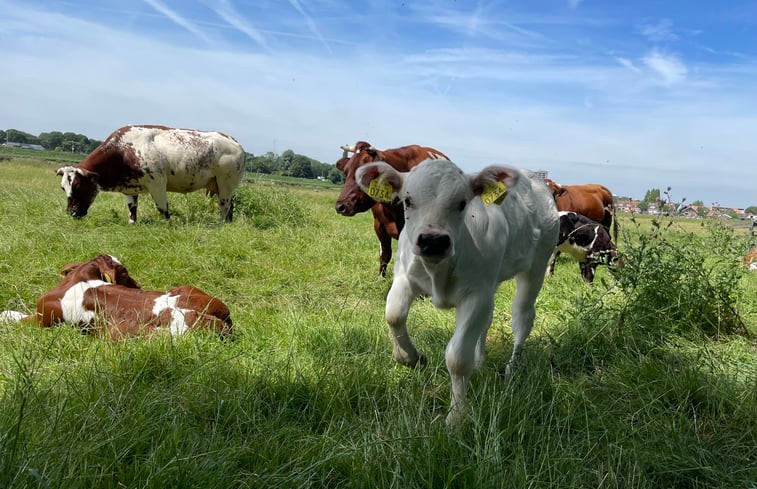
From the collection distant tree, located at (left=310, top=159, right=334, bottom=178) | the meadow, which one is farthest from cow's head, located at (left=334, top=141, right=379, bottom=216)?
distant tree, located at (left=310, top=159, right=334, bottom=178)

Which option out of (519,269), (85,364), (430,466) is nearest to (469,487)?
(430,466)

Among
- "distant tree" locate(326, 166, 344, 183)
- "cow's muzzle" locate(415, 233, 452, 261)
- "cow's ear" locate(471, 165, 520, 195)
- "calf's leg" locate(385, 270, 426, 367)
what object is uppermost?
"cow's ear" locate(471, 165, 520, 195)

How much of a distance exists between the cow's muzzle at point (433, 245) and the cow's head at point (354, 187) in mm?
3532

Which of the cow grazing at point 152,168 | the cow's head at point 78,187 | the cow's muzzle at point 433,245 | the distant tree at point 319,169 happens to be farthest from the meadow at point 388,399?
the distant tree at point 319,169

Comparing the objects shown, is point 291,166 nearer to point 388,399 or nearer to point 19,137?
point 388,399

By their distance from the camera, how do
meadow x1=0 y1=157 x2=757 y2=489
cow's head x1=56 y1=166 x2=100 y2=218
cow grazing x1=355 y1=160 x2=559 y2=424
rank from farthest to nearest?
cow's head x1=56 y1=166 x2=100 y2=218
cow grazing x1=355 y1=160 x2=559 y2=424
meadow x1=0 y1=157 x2=757 y2=489

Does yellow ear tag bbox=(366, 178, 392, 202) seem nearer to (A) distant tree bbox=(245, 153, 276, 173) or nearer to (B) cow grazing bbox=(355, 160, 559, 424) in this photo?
(B) cow grazing bbox=(355, 160, 559, 424)

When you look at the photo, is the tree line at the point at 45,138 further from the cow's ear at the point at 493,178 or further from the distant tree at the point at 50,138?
the cow's ear at the point at 493,178

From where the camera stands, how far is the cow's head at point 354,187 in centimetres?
603

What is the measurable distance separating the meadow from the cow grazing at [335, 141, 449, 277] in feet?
4.28

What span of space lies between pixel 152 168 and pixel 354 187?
512 centimetres

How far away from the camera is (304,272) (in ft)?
22.3

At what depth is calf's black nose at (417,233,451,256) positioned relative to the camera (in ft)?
7.86

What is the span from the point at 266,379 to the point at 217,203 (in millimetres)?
9014
